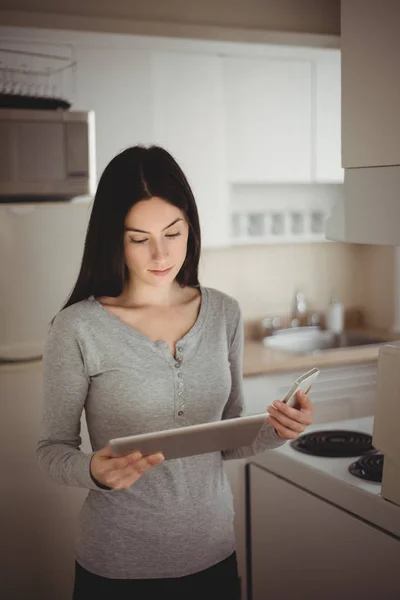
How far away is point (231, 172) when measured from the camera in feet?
11.2

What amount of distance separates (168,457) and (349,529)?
0.61m

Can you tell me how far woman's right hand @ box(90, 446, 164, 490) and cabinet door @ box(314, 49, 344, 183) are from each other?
2.66 m

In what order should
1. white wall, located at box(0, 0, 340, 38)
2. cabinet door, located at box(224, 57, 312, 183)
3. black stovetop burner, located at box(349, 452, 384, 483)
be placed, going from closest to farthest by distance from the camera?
black stovetop burner, located at box(349, 452, 384, 483) → white wall, located at box(0, 0, 340, 38) → cabinet door, located at box(224, 57, 312, 183)

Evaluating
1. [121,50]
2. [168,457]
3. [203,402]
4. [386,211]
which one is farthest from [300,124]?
[168,457]

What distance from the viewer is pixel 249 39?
8.45 ft

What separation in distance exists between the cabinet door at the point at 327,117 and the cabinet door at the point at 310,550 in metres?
2.09

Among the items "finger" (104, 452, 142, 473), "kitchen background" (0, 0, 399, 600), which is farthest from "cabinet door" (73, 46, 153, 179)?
"finger" (104, 452, 142, 473)

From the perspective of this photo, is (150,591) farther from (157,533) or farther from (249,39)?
(249,39)

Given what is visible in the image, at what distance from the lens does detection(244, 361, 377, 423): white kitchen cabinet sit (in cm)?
324

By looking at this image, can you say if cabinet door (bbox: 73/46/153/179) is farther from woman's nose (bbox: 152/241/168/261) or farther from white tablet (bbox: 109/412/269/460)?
white tablet (bbox: 109/412/269/460)

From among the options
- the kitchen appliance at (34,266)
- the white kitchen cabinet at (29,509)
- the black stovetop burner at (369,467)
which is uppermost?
the kitchen appliance at (34,266)

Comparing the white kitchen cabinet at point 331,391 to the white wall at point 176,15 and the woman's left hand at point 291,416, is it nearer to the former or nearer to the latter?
the white wall at point 176,15

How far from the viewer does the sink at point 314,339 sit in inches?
154

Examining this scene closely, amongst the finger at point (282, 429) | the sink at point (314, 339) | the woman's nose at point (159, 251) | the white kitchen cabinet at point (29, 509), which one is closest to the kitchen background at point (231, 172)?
the white kitchen cabinet at point (29, 509)
